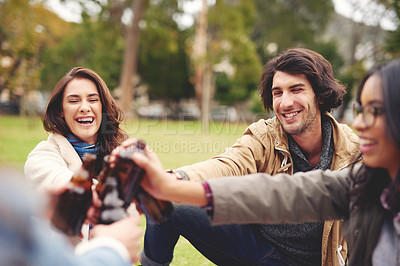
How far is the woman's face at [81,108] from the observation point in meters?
2.88

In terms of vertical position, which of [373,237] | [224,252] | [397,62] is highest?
[397,62]

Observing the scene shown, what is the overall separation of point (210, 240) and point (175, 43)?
27.2 m

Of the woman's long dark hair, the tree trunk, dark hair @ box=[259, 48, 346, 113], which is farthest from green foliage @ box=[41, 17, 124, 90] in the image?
the woman's long dark hair

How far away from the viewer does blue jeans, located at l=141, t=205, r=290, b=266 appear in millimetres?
2500

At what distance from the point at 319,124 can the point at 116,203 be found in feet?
6.30

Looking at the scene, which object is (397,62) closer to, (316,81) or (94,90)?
(316,81)

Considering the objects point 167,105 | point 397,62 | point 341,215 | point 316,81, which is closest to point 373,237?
point 341,215

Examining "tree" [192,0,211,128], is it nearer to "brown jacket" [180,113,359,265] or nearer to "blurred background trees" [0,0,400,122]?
"blurred background trees" [0,0,400,122]

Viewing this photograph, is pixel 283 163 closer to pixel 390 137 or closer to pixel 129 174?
pixel 390 137

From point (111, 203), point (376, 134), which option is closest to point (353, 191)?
point (376, 134)

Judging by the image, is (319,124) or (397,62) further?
(319,124)

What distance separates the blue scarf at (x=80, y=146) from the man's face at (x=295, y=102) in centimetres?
149

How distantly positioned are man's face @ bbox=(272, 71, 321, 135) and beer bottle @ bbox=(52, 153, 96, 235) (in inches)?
66.6

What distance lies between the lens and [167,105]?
123ft
